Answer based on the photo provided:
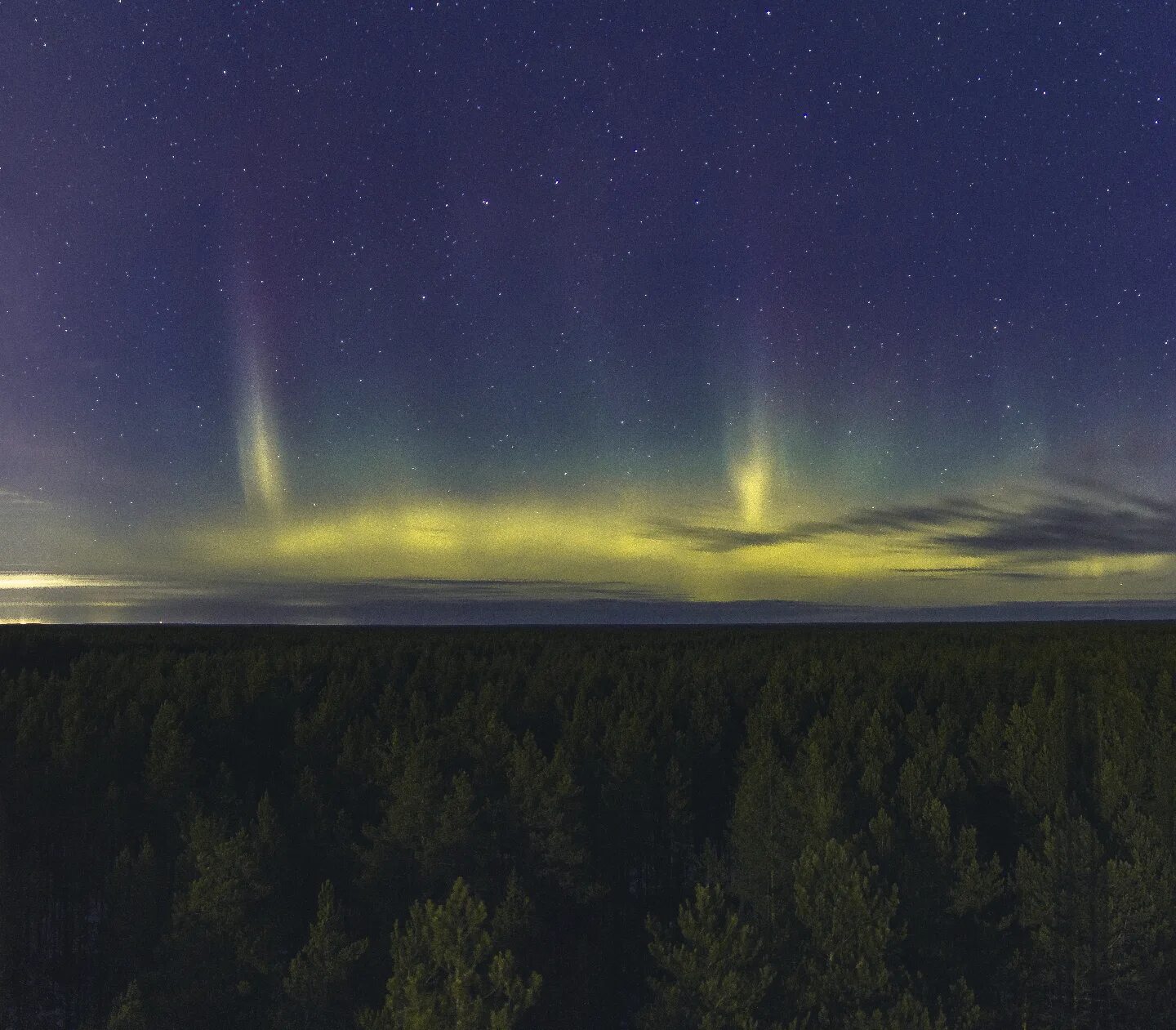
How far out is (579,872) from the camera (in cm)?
2605

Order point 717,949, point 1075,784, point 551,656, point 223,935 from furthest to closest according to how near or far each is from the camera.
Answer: point 551,656, point 1075,784, point 223,935, point 717,949

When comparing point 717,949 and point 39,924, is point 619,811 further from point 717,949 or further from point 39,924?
point 39,924

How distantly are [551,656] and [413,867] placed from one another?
5288 centimetres

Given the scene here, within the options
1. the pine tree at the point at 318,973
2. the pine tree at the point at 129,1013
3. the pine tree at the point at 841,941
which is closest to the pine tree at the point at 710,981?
the pine tree at the point at 841,941

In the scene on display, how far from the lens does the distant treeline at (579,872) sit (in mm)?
18281

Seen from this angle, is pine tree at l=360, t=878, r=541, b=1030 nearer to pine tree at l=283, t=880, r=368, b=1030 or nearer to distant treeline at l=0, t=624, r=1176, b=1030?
distant treeline at l=0, t=624, r=1176, b=1030

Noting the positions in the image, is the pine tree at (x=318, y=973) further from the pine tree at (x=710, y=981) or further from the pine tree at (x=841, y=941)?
the pine tree at (x=841, y=941)

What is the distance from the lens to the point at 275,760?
42156 millimetres

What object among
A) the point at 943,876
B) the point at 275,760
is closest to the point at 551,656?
the point at 275,760

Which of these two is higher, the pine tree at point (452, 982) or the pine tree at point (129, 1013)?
the pine tree at point (452, 982)

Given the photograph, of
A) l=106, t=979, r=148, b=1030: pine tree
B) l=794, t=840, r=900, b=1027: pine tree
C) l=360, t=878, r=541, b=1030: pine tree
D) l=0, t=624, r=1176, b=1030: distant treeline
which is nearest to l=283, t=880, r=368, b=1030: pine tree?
l=0, t=624, r=1176, b=1030: distant treeline

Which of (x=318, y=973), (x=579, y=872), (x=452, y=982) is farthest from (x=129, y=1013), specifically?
(x=579, y=872)

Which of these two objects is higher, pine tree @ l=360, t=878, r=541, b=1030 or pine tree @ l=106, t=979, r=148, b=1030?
pine tree @ l=360, t=878, r=541, b=1030

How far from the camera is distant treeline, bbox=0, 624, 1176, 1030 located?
18.3 m
